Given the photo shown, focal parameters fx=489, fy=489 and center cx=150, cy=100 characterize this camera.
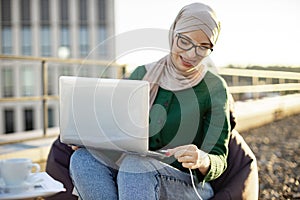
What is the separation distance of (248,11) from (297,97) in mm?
2800

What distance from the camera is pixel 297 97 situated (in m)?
6.64

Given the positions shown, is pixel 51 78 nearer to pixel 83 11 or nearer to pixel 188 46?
pixel 83 11

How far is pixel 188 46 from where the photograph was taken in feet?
5.27

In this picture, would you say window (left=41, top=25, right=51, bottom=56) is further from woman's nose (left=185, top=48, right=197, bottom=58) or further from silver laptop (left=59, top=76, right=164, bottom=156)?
silver laptop (left=59, top=76, right=164, bottom=156)

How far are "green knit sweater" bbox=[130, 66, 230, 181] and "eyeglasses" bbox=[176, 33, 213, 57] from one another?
101mm

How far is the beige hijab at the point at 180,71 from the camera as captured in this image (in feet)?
5.25

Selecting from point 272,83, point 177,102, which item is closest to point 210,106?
point 177,102

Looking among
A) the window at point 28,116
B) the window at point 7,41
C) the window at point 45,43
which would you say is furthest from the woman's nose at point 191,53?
the window at point 45,43

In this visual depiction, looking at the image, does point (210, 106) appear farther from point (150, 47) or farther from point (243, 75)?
point (243, 75)

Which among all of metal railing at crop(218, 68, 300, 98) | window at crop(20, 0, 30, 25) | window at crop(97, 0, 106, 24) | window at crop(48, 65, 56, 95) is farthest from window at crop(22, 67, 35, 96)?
metal railing at crop(218, 68, 300, 98)

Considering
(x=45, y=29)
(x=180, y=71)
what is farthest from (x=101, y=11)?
(x=180, y=71)

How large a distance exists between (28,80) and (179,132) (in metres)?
21.9

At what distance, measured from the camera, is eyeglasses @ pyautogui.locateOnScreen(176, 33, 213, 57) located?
160cm

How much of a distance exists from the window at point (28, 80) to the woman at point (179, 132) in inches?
839
